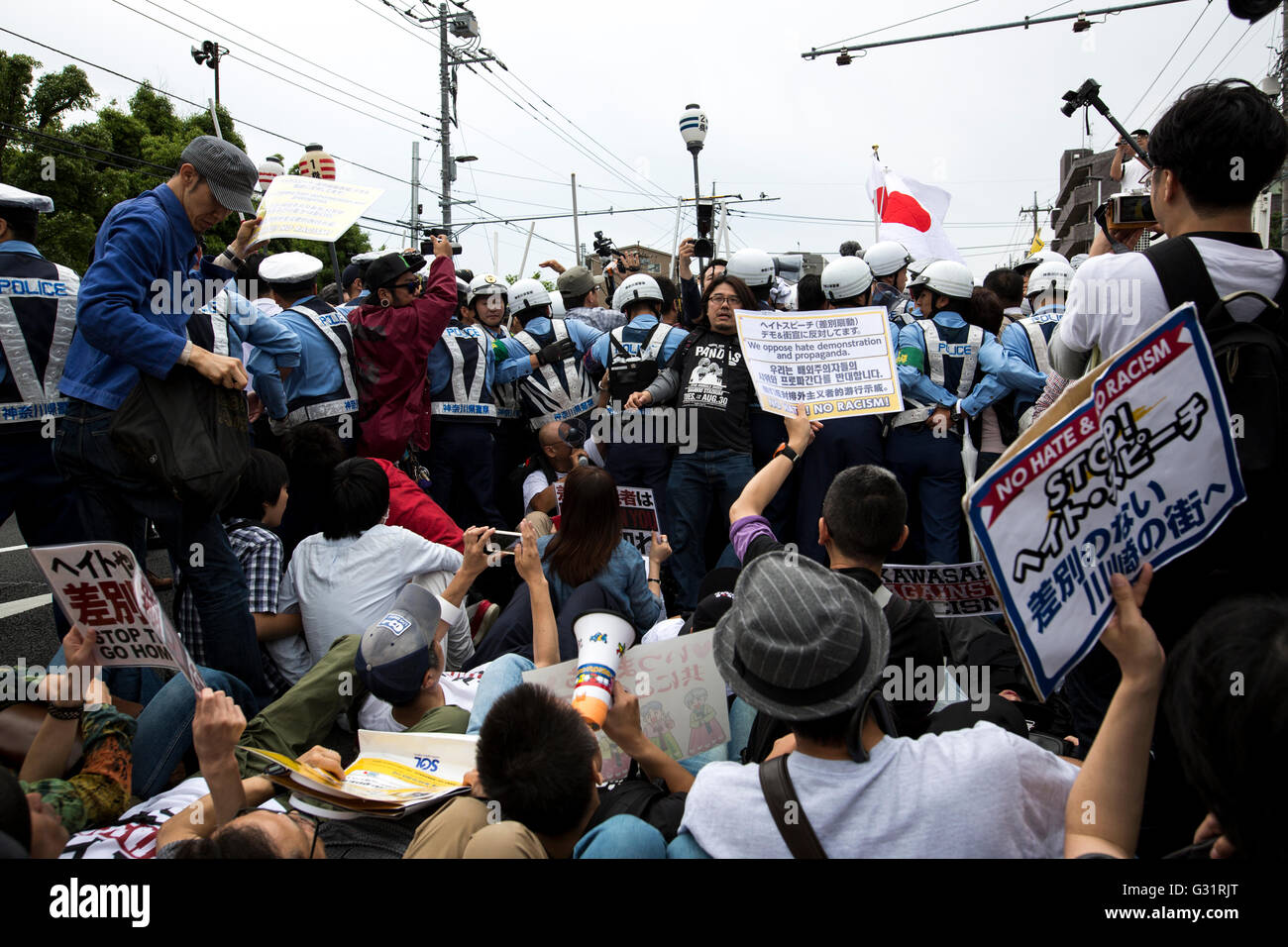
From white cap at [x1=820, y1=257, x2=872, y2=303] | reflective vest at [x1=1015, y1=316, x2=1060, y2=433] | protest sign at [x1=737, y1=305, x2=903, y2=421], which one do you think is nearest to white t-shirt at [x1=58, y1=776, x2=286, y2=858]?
protest sign at [x1=737, y1=305, x2=903, y2=421]

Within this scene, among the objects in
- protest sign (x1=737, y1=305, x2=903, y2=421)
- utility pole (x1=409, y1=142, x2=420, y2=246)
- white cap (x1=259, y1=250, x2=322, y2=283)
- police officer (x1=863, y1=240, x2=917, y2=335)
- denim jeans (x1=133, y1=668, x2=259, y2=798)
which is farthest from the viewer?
utility pole (x1=409, y1=142, x2=420, y2=246)

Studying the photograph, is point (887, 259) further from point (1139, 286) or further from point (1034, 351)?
point (1139, 286)

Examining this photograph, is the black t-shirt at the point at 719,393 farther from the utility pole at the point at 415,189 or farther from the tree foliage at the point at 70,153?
the utility pole at the point at 415,189

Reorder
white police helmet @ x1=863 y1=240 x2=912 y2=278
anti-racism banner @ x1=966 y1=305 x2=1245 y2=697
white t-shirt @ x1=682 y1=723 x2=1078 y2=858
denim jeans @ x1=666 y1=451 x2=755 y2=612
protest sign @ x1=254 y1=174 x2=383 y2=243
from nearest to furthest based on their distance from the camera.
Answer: white t-shirt @ x1=682 y1=723 x2=1078 y2=858, anti-racism banner @ x1=966 y1=305 x2=1245 y2=697, protest sign @ x1=254 y1=174 x2=383 y2=243, denim jeans @ x1=666 y1=451 x2=755 y2=612, white police helmet @ x1=863 y1=240 x2=912 y2=278

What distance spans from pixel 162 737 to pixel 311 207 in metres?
3.71

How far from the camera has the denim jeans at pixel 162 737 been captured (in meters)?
2.98

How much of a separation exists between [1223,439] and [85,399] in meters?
3.76

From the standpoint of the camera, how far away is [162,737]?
9.95 feet

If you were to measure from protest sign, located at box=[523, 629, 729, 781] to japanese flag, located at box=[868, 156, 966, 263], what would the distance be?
6.72 metres

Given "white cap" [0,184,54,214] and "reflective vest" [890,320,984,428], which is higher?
"white cap" [0,184,54,214]

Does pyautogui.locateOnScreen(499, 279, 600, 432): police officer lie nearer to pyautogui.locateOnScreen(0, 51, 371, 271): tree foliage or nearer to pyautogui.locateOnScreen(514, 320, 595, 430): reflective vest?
pyautogui.locateOnScreen(514, 320, 595, 430): reflective vest

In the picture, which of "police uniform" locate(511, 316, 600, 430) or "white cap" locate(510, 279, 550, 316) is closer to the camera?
"police uniform" locate(511, 316, 600, 430)

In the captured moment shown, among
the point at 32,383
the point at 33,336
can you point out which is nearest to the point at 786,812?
the point at 32,383

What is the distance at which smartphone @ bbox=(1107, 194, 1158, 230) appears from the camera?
387 centimetres
